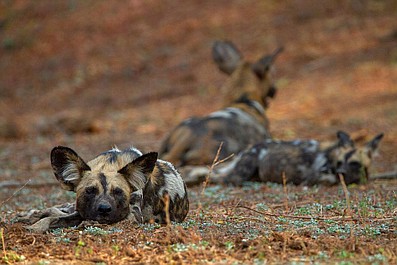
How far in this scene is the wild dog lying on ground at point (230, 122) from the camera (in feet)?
29.4

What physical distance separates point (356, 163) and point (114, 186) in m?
4.03

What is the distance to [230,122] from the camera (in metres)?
9.41

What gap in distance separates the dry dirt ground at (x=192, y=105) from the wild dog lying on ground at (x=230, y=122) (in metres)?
1.12

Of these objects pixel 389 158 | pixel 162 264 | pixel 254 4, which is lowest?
pixel 389 158

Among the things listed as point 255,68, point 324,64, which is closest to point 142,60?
point 324,64

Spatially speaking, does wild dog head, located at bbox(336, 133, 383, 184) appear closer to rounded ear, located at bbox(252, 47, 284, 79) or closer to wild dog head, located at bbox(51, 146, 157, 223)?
rounded ear, located at bbox(252, 47, 284, 79)

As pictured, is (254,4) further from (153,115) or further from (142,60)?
(153,115)

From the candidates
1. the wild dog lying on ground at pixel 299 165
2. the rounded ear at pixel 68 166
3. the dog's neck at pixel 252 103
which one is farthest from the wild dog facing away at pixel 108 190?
the dog's neck at pixel 252 103

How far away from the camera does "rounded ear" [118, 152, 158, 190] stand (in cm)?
468

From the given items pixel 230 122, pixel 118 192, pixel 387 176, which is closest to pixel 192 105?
pixel 230 122

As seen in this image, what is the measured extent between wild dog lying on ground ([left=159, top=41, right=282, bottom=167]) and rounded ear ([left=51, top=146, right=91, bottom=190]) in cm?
412

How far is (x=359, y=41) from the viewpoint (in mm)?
16125

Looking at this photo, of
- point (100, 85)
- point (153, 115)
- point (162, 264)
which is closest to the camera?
point (162, 264)

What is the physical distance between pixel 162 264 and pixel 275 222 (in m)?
1.32
